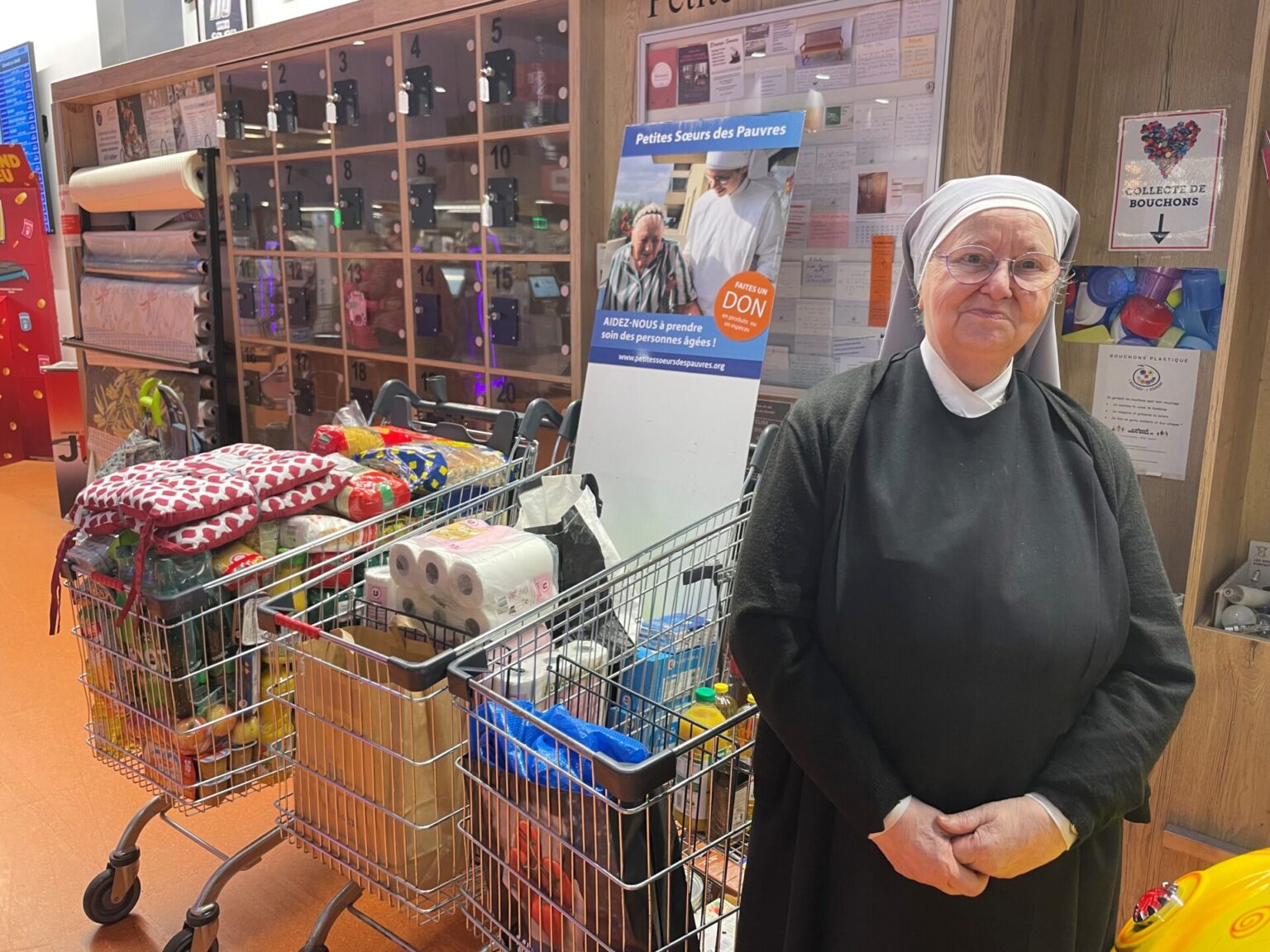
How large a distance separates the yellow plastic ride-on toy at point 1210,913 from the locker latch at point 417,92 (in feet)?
9.88

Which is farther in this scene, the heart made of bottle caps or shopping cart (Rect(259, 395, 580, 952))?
the heart made of bottle caps

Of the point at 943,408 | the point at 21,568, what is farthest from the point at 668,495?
the point at 21,568

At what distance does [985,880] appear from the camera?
1188 mm

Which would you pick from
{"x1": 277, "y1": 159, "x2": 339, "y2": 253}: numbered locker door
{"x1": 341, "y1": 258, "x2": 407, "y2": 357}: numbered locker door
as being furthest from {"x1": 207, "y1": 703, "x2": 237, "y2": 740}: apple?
{"x1": 277, "y1": 159, "x2": 339, "y2": 253}: numbered locker door

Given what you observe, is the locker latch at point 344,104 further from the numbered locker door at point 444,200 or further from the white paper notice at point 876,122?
the white paper notice at point 876,122

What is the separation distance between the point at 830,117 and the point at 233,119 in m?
2.83

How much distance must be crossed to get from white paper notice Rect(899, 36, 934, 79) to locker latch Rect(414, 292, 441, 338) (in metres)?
1.79

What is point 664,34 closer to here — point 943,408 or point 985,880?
point 943,408

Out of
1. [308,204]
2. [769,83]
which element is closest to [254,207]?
[308,204]

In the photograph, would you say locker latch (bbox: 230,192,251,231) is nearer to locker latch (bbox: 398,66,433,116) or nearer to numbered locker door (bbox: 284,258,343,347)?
numbered locker door (bbox: 284,258,343,347)

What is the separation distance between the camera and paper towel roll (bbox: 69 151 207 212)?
4.28m

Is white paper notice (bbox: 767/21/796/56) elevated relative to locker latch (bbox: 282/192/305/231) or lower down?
elevated

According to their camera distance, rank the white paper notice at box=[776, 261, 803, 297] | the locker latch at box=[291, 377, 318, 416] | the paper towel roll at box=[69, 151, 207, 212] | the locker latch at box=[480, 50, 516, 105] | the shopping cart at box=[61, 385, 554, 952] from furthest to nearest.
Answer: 1. the paper towel roll at box=[69, 151, 207, 212]
2. the locker latch at box=[291, 377, 318, 416]
3. the locker latch at box=[480, 50, 516, 105]
4. the white paper notice at box=[776, 261, 803, 297]
5. the shopping cart at box=[61, 385, 554, 952]

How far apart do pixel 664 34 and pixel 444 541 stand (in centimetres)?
168
